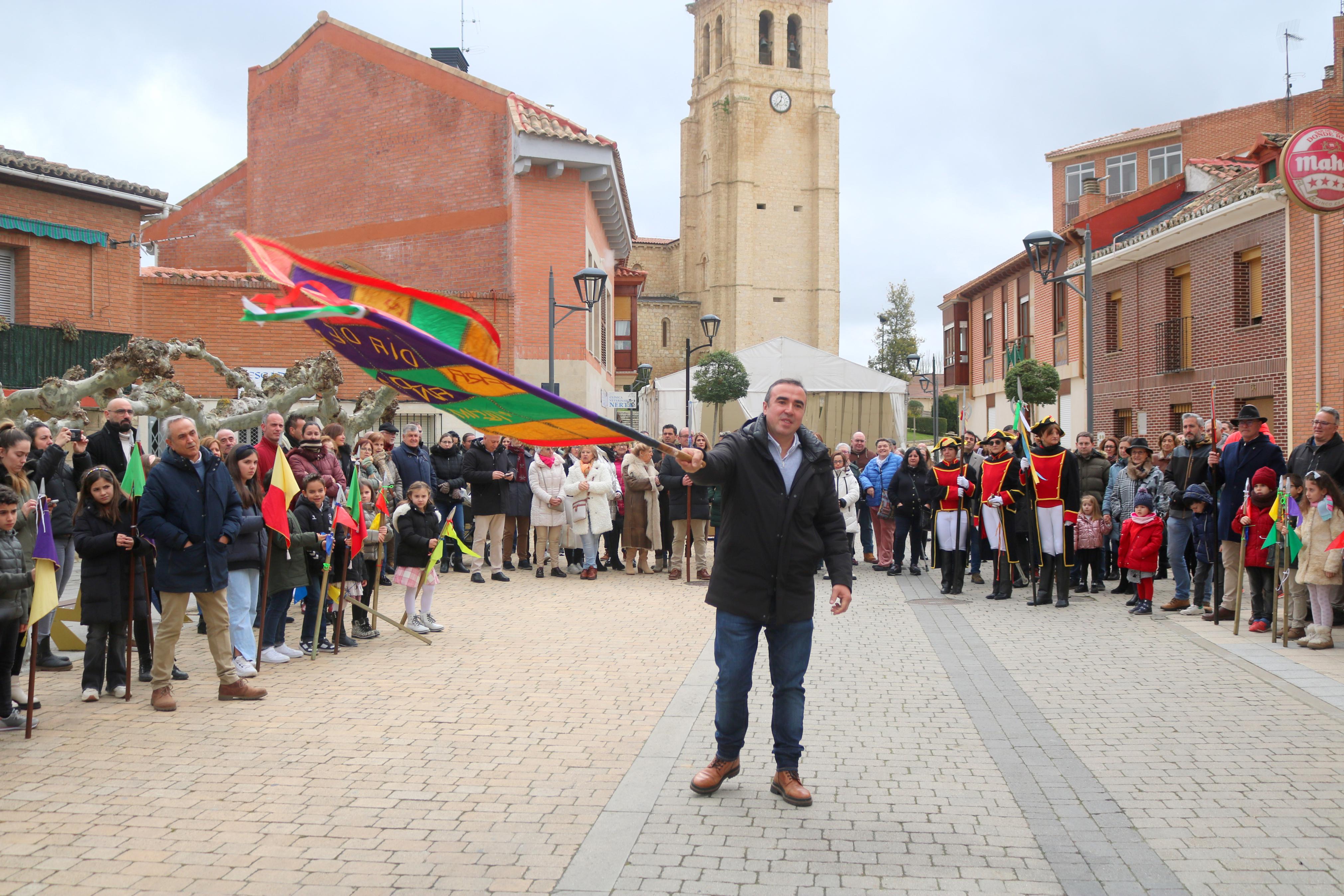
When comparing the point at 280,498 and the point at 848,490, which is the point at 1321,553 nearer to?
the point at 848,490

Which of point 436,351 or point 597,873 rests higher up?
point 436,351

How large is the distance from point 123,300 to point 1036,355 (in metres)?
26.2

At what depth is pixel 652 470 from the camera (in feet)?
49.5

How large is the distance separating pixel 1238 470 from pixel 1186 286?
16.1m

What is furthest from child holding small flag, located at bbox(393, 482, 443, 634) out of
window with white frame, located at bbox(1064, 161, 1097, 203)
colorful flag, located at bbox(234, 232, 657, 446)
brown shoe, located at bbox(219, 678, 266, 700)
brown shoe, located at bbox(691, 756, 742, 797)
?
window with white frame, located at bbox(1064, 161, 1097, 203)

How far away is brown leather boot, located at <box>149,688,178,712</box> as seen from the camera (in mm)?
7000

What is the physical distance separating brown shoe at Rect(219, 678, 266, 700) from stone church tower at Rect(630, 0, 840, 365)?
66.1 m

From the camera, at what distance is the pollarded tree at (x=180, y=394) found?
40.0 ft

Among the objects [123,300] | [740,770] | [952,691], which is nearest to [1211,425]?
[952,691]

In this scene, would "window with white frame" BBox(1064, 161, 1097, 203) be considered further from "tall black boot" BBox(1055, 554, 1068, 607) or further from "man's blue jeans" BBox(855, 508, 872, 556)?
"tall black boot" BBox(1055, 554, 1068, 607)

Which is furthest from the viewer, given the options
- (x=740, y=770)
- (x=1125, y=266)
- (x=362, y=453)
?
(x=1125, y=266)

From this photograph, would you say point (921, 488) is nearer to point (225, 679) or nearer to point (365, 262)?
point (225, 679)

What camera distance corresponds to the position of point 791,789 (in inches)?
205

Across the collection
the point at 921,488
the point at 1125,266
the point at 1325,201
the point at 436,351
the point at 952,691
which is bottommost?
the point at 952,691
